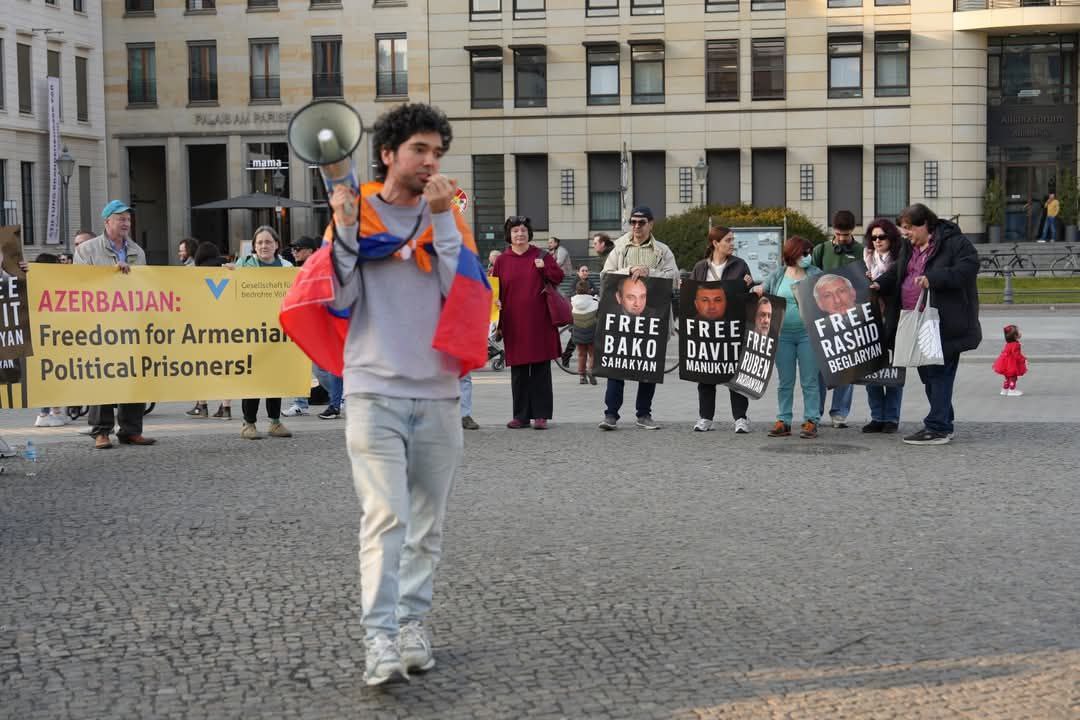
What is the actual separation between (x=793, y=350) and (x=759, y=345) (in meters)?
0.31

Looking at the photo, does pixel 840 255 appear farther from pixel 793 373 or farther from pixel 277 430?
Result: pixel 277 430

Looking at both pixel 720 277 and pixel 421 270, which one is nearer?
pixel 421 270

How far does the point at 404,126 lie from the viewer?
18.2 ft

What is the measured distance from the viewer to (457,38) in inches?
2228

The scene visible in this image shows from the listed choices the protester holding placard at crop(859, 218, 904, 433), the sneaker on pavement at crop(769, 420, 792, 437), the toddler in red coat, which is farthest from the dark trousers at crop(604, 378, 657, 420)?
the toddler in red coat

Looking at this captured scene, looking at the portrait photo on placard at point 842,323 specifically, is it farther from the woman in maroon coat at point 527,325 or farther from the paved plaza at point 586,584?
the woman in maroon coat at point 527,325

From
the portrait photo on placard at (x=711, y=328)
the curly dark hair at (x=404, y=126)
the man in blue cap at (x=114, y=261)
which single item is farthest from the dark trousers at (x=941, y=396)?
the curly dark hair at (x=404, y=126)

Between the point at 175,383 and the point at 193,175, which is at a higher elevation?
the point at 193,175

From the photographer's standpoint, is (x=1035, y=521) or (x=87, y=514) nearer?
(x=1035, y=521)

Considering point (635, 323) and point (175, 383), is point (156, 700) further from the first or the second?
point (635, 323)

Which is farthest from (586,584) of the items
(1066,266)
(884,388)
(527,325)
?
(1066,266)

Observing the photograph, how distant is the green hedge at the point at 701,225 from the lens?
1756 inches

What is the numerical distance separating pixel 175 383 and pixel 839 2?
44229mm

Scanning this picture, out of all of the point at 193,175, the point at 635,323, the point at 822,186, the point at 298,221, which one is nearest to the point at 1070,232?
the point at 822,186
